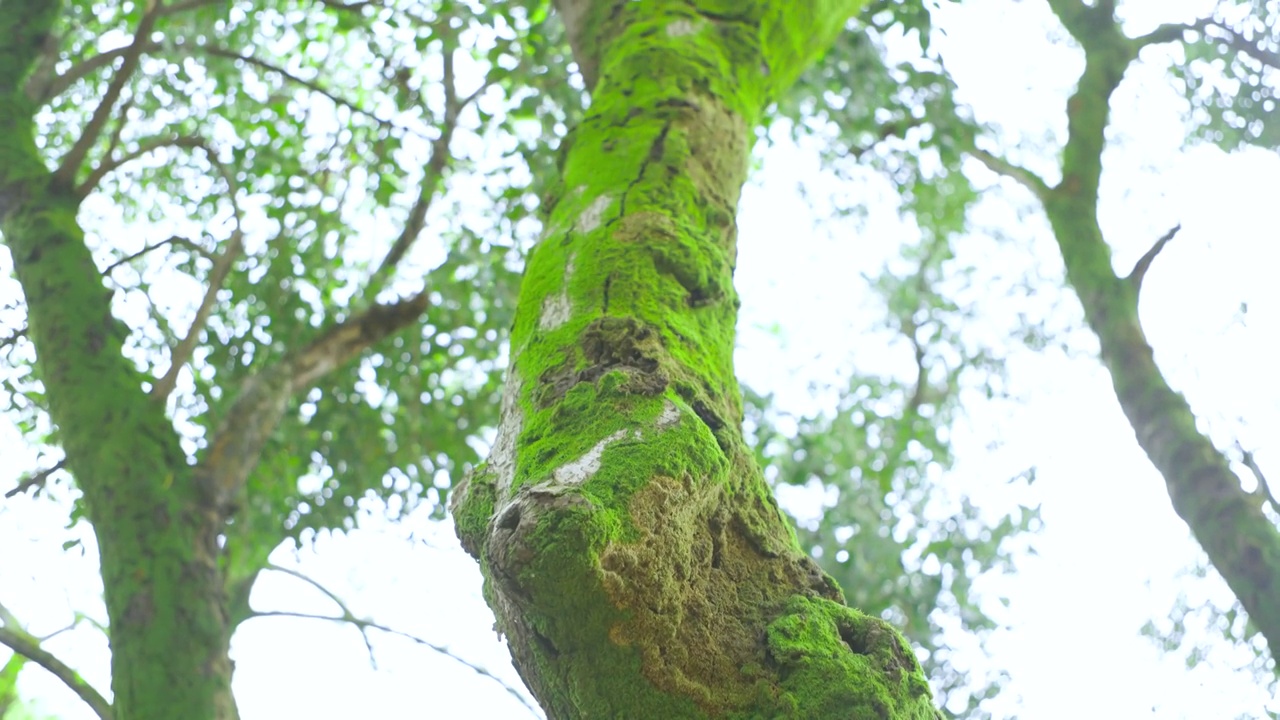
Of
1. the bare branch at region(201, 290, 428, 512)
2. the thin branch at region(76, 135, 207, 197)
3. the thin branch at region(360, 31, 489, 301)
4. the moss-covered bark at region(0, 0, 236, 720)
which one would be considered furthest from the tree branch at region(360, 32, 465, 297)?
the moss-covered bark at region(0, 0, 236, 720)

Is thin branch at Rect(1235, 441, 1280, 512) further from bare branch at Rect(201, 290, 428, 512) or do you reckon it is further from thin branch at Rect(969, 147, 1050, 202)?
bare branch at Rect(201, 290, 428, 512)

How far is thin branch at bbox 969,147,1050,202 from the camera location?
739 centimetres

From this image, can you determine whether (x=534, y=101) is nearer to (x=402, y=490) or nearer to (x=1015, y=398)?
(x=402, y=490)

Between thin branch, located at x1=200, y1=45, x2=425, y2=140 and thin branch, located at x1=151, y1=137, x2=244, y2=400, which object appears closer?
thin branch, located at x1=151, y1=137, x2=244, y2=400

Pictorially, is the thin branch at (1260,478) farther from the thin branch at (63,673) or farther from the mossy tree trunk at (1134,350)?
the thin branch at (63,673)

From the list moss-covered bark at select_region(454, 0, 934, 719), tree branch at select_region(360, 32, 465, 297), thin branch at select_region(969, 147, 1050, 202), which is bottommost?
moss-covered bark at select_region(454, 0, 934, 719)

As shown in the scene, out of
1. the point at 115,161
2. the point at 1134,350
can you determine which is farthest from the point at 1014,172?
the point at 115,161

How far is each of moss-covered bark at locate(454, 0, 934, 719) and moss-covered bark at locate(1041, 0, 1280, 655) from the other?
10.4ft

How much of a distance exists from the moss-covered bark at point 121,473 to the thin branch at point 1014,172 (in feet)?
18.6

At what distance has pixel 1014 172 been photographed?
→ 7.82 m

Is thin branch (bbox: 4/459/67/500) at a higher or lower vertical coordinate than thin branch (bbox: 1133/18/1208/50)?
lower

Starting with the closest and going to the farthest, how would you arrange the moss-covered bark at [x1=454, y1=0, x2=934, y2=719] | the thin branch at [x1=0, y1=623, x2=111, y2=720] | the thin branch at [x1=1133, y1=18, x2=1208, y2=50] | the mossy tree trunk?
the moss-covered bark at [x1=454, y1=0, x2=934, y2=719] < the thin branch at [x1=0, y1=623, x2=111, y2=720] < the mossy tree trunk < the thin branch at [x1=1133, y1=18, x2=1208, y2=50]

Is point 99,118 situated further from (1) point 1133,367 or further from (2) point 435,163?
(1) point 1133,367

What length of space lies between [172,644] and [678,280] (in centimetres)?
285
